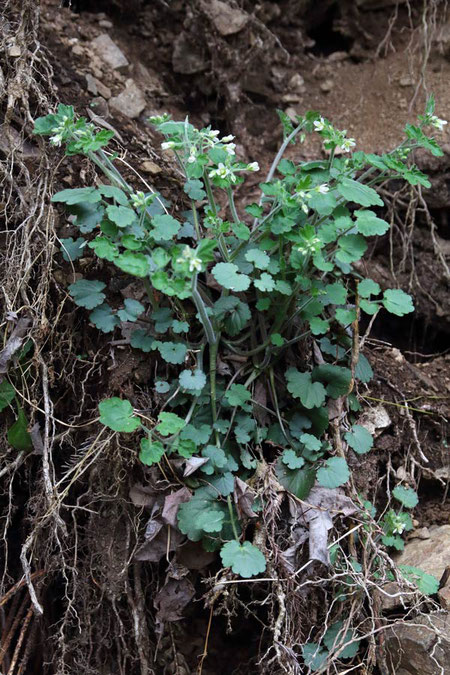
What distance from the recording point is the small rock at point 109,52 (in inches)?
98.7

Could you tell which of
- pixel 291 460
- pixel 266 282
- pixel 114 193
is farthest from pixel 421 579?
pixel 114 193

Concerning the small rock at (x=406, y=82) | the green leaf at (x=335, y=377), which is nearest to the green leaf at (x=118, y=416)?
the green leaf at (x=335, y=377)

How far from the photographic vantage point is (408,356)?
269 centimetres

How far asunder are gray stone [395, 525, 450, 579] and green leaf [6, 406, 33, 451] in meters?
1.30

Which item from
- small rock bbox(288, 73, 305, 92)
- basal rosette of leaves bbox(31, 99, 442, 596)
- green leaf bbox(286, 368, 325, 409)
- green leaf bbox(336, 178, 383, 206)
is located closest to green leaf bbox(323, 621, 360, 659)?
basal rosette of leaves bbox(31, 99, 442, 596)

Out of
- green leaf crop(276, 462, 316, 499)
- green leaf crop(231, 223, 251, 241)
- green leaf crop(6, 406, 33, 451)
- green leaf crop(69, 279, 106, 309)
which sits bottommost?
green leaf crop(6, 406, 33, 451)

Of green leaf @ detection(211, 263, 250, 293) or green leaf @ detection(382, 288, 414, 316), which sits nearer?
green leaf @ detection(211, 263, 250, 293)

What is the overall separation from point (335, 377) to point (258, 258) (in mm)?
A: 484

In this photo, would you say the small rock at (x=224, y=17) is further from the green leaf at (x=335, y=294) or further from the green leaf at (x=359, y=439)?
the green leaf at (x=359, y=439)

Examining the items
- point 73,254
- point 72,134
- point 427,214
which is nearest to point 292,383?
point 73,254

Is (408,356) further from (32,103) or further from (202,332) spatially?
(32,103)

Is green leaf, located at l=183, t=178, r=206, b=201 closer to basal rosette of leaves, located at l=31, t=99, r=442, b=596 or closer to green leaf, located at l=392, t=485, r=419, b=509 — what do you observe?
basal rosette of leaves, located at l=31, t=99, r=442, b=596

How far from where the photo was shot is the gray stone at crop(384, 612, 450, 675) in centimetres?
175

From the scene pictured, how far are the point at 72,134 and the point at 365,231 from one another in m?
0.88
